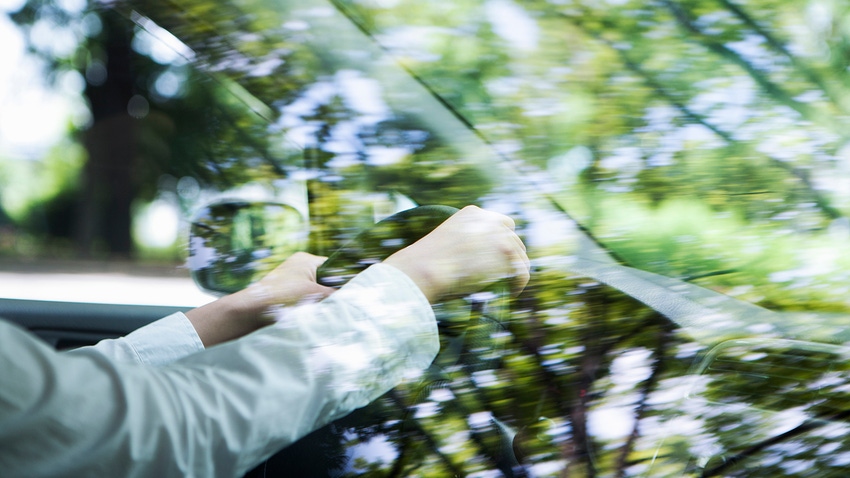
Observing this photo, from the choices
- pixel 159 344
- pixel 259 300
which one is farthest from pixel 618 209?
pixel 159 344

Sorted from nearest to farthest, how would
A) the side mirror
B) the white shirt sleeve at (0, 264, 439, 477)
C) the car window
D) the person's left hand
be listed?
1. the white shirt sleeve at (0, 264, 439, 477)
2. the car window
3. the person's left hand
4. the side mirror

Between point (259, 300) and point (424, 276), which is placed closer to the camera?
point (424, 276)

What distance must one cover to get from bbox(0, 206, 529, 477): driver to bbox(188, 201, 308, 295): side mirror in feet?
0.44

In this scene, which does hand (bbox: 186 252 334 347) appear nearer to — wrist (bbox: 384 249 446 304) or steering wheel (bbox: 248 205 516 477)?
steering wheel (bbox: 248 205 516 477)

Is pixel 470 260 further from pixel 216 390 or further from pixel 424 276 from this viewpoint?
pixel 216 390

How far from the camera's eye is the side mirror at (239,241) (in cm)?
145

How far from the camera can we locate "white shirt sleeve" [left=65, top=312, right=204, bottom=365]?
4.95 ft

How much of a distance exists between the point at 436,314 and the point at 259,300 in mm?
439

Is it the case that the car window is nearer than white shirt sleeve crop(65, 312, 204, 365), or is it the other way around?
the car window

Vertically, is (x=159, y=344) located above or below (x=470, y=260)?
below

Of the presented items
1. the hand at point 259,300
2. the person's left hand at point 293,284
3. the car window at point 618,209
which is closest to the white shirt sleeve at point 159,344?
the hand at point 259,300

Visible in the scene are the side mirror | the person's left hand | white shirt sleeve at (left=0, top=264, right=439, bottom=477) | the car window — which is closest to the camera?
white shirt sleeve at (left=0, top=264, right=439, bottom=477)

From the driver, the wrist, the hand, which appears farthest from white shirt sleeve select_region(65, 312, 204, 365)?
the wrist

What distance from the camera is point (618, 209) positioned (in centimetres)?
117
